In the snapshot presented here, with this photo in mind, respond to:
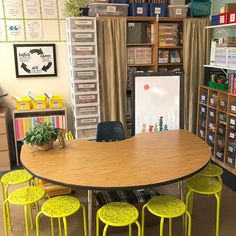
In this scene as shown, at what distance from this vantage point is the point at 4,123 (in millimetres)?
3734

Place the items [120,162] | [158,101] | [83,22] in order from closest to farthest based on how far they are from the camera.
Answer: [120,162] → [158,101] → [83,22]

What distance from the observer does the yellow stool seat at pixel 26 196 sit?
2180mm

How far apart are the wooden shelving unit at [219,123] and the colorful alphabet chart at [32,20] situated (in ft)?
7.33

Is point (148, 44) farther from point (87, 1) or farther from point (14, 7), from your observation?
point (14, 7)

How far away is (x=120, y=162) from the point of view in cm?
213

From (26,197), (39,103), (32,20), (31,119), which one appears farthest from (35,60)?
(26,197)

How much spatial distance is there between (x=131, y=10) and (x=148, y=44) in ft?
1.72

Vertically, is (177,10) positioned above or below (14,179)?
above

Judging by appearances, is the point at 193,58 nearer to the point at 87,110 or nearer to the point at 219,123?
the point at 219,123

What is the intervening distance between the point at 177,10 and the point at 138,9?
569 millimetres

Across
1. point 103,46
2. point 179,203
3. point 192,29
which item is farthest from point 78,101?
point 179,203

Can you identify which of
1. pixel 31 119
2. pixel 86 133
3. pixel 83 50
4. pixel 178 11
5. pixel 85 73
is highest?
pixel 178 11

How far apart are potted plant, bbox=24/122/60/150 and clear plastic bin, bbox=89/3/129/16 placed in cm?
212

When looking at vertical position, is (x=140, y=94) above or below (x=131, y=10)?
below
